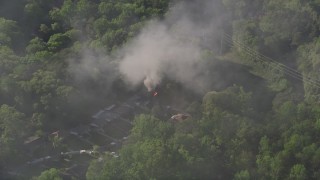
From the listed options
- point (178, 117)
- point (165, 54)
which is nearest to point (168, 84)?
point (165, 54)

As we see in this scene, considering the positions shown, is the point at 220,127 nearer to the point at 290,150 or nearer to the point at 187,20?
the point at 290,150

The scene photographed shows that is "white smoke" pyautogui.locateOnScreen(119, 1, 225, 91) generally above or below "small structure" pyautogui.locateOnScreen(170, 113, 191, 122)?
above

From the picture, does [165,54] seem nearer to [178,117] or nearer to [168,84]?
[168,84]

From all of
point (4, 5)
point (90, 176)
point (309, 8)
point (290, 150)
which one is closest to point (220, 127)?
point (290, 150)

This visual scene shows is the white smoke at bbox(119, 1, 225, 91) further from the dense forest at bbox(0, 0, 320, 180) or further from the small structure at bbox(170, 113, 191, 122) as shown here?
the small structure at bbox(170, 113, 191, 122)

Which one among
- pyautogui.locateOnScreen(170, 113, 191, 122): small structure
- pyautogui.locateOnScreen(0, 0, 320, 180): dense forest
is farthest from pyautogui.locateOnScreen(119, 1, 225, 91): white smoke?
pyautogui.locateOnScreen(170, 113, 191, 122): small structure

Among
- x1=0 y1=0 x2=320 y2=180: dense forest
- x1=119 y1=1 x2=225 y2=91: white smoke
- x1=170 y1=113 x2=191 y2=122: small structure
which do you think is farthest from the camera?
x1=119 y1=1 x2=225 y2=91: white smoke

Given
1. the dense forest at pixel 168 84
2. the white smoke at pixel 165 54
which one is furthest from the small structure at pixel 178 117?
the white smoke at pixel 165 54

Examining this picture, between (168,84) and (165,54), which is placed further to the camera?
(165,54)

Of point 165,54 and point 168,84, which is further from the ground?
point 165,54
